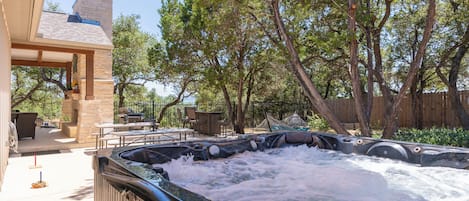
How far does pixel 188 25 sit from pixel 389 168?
7.84 metres

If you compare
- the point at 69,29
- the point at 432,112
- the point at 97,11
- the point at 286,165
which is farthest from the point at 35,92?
the point at 432,112

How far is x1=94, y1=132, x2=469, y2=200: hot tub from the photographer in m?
2.31

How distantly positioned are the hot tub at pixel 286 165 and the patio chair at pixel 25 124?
18.3 feet

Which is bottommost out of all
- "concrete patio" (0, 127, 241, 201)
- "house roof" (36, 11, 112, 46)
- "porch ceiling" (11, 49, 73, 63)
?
"concrete patio" (0, 127, 241, 201)

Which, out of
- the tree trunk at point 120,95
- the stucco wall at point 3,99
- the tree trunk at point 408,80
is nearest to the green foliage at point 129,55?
the tree trunk at point 120,95

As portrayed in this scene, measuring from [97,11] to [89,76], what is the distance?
2650 millimetres

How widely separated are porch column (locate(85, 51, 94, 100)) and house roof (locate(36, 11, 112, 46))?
18.4 inches

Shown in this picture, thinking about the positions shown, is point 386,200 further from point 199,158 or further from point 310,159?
point 199,158

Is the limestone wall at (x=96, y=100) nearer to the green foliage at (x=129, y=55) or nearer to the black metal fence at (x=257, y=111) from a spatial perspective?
the green foliage at (x=129, y=55)

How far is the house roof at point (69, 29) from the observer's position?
6.96 metres

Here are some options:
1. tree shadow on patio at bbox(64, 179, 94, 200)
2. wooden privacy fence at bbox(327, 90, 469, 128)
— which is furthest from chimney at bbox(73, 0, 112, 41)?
wooden privacy fence at bbox(327, 90, 469, 128)

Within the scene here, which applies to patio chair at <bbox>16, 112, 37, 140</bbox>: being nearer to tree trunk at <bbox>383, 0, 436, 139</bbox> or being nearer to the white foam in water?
the white foam in water

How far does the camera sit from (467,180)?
3184 millimetres

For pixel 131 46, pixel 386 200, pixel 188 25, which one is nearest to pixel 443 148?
pixel 386 200
